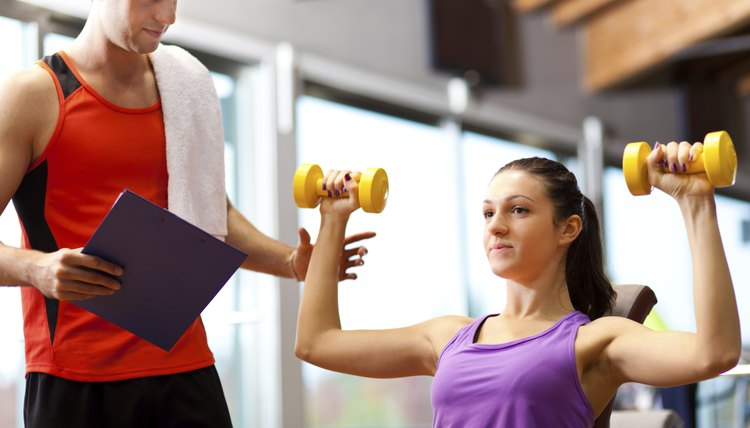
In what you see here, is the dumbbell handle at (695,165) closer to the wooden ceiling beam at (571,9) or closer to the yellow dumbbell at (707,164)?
the yellow dumbbell at (707,164)

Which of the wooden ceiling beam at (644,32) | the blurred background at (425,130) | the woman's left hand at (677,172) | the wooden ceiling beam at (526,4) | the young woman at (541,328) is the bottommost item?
the young woman at (541,328)

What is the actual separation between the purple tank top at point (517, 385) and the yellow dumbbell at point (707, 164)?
260mm

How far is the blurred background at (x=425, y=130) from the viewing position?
4086 millimetres

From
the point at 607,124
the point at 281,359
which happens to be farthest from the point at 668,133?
the point at 281,359

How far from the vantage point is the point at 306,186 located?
170cm

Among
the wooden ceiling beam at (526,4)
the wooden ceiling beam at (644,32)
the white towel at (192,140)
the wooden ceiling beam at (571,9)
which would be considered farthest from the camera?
the wooden ceiling beam at (571,9)

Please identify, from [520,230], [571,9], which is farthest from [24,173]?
[571,9]

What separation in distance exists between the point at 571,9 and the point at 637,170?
16.3 feet

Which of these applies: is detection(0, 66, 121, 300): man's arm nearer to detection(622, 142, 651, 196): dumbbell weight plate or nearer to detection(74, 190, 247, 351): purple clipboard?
detection(74, 190, 247, 351): purple clipboard

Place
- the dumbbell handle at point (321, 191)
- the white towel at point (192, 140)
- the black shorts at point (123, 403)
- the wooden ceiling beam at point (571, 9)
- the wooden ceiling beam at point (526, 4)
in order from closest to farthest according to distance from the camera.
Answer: the black shorts at point (123, 403) < the white towel at point (192, 140) < the dumbbell handle at point (321, 191) < the wooden ceiling beam at point (526, 4) < the wooden ceiling beam at point (571, 9)

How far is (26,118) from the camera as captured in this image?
145 centimetres

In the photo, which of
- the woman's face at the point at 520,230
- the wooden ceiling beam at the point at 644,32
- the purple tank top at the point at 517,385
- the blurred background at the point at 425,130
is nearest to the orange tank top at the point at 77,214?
the purple tank top at the point at 517,385

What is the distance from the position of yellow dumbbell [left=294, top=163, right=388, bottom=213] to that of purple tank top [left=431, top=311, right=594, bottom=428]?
278mm

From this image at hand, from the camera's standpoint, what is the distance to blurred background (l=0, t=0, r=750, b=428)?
13.4ft
